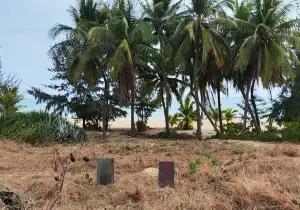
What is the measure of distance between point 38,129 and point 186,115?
24.3 meters

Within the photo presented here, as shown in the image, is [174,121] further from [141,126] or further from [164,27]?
[164,27]

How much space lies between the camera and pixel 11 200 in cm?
671

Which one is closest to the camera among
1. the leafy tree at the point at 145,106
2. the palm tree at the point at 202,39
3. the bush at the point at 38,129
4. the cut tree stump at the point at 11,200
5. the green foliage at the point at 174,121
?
the cut tree stump at the point at 11,200

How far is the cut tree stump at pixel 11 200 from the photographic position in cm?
664

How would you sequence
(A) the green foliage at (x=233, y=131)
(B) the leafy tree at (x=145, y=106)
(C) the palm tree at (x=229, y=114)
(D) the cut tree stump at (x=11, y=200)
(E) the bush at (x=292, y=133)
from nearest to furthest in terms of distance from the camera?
1. (D) the cut tree stump at (x=11, y=200)
2. (E) the bush at (x=292, y=133)
3. (A) the green foliage at (x=233, y=131)
4. (B) the leafy tree at (x=145, y=106)
5. (C) the palm tree at (x=229, y=114)

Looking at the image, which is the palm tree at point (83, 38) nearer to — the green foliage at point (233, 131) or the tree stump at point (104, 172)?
the green foliage at point (233, 131)

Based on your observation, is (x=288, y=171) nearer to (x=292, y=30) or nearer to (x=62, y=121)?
(x=62, y=121)

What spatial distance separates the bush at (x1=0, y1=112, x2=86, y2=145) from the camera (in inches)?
772

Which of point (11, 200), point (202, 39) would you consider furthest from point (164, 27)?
point (11, 200)

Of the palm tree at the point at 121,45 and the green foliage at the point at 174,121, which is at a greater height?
the palm tree at the point at 121,45

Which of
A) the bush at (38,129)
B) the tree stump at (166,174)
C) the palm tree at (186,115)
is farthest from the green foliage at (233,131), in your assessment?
the tree stump at (166,174)

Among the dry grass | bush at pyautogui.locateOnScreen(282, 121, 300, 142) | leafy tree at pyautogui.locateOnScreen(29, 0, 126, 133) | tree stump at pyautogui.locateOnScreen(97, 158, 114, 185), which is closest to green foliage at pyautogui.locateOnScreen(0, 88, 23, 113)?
leafy tree at pyautogui.locateOnScreen(29, 0, 126, 133)

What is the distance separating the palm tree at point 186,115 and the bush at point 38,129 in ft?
69.4

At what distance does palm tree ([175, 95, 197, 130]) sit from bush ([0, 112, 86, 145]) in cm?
2116
